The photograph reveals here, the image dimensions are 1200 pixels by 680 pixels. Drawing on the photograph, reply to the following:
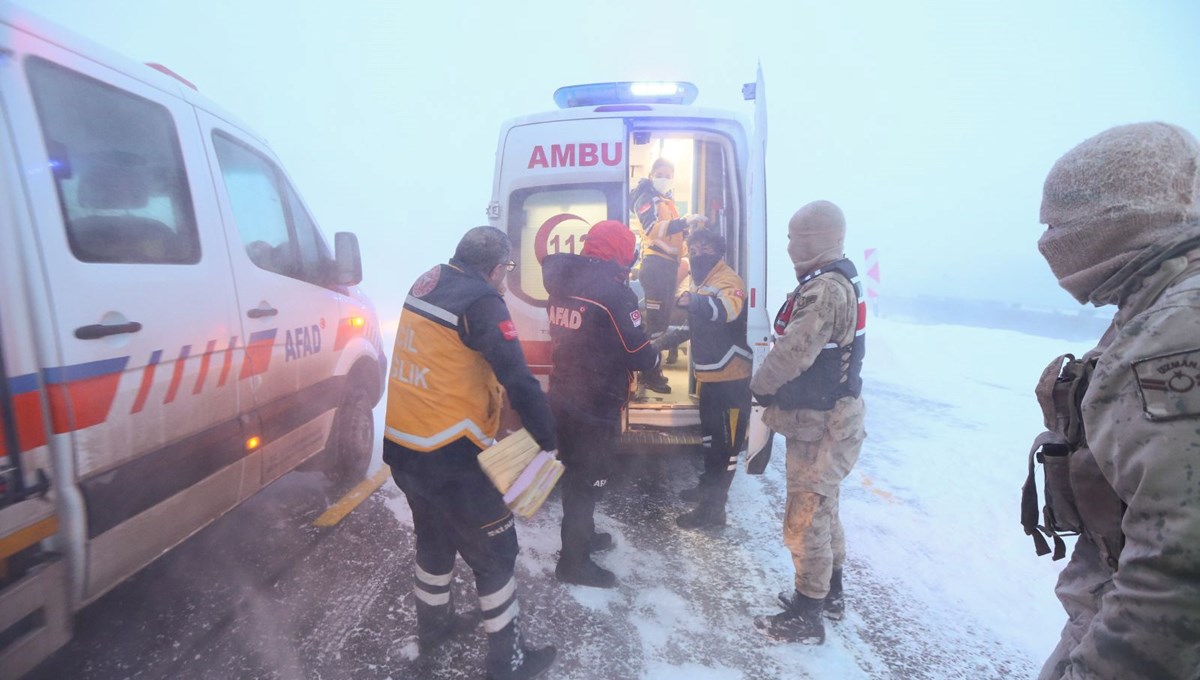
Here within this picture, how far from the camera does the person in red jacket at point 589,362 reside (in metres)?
2.71

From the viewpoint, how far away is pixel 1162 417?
0.86 metres

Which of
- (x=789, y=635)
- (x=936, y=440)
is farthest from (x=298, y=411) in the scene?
(x=936, y=440)

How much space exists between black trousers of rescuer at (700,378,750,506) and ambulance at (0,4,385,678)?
257cm

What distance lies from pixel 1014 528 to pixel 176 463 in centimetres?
475

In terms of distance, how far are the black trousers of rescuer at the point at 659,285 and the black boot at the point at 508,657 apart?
10.2 ft

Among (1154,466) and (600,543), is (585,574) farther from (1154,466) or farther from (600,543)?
(1154,466)

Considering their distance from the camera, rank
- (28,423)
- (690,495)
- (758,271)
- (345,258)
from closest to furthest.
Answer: (28,423) → (758,271) → (345,258) → (690,495)

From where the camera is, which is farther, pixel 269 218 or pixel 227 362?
pixel 269 218

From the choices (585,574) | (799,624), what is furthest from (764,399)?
(585,574)

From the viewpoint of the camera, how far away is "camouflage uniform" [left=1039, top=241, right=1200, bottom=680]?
0.82 meters

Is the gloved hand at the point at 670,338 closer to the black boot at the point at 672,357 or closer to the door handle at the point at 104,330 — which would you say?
the black boot at the point at 672,357

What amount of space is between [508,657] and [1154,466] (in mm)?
2186

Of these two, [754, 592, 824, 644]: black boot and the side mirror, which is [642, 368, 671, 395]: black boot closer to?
[754, 592, 824, 644]: black boot

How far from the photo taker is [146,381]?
2.03 m
